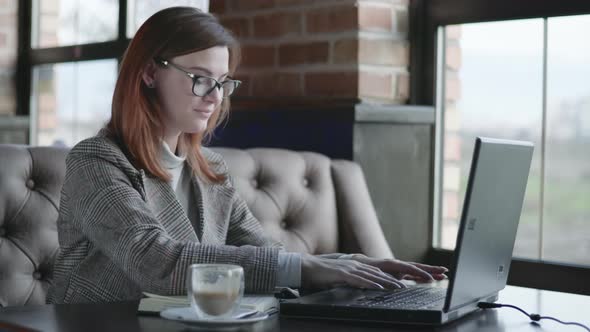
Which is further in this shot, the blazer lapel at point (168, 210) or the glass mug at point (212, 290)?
the blazer lapel at point (168, 210)

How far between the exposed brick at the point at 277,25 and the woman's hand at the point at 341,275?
133 centimetres

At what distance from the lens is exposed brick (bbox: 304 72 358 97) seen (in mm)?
2582

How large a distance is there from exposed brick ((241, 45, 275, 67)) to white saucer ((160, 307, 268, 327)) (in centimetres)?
156

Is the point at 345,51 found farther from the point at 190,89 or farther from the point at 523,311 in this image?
the point at 523,311

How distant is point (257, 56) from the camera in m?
2.83

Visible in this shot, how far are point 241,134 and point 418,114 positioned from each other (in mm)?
558

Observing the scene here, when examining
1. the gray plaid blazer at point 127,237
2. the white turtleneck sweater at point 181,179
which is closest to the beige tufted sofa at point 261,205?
the gray plaid blazer at point 127,237

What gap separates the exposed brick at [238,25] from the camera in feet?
9.38

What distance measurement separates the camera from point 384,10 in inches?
104

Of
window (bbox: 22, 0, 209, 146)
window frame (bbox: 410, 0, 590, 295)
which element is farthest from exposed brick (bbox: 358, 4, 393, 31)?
window (bbox: 22, 0, 209, 146)

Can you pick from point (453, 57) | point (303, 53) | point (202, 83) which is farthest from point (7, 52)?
point (202, 83)

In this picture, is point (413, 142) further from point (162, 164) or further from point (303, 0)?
point (162, 164)

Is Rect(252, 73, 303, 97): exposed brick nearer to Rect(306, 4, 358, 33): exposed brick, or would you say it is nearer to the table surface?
Rect(306, 4, 358, 33): exposed brick

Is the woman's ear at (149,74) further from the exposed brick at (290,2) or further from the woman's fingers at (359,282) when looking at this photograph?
the exposed brick at (290,2)
